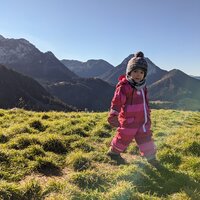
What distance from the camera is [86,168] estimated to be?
27.7 feet

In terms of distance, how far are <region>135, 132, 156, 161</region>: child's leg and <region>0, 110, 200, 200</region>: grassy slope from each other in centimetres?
32

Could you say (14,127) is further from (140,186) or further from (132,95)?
(140,186)

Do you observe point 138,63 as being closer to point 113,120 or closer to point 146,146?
point 113,120

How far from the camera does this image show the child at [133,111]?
347 inches

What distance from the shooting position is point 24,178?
24.5 ft

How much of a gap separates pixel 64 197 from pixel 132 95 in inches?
150

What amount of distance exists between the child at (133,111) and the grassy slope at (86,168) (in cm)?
66

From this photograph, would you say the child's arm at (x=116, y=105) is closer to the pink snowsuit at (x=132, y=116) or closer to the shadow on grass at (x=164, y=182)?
the pink snowsuit at (x=132, y=116)

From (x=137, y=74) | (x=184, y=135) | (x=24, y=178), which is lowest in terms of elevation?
(x=24, y=178)

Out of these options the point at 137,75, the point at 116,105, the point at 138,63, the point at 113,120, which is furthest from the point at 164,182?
the point at 138,63

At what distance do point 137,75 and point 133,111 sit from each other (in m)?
1.05


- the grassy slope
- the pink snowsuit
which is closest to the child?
the pink snowsuit

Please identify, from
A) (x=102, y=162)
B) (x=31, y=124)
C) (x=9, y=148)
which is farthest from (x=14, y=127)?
(x=102, y=162)

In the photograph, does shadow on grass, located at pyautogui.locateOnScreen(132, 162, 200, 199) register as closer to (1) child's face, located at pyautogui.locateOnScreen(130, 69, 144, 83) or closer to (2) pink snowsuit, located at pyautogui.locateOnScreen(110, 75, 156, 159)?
(2) pink snowsuit, located at pyautogui.locateOnScreen(110, 75, 156, 159)
